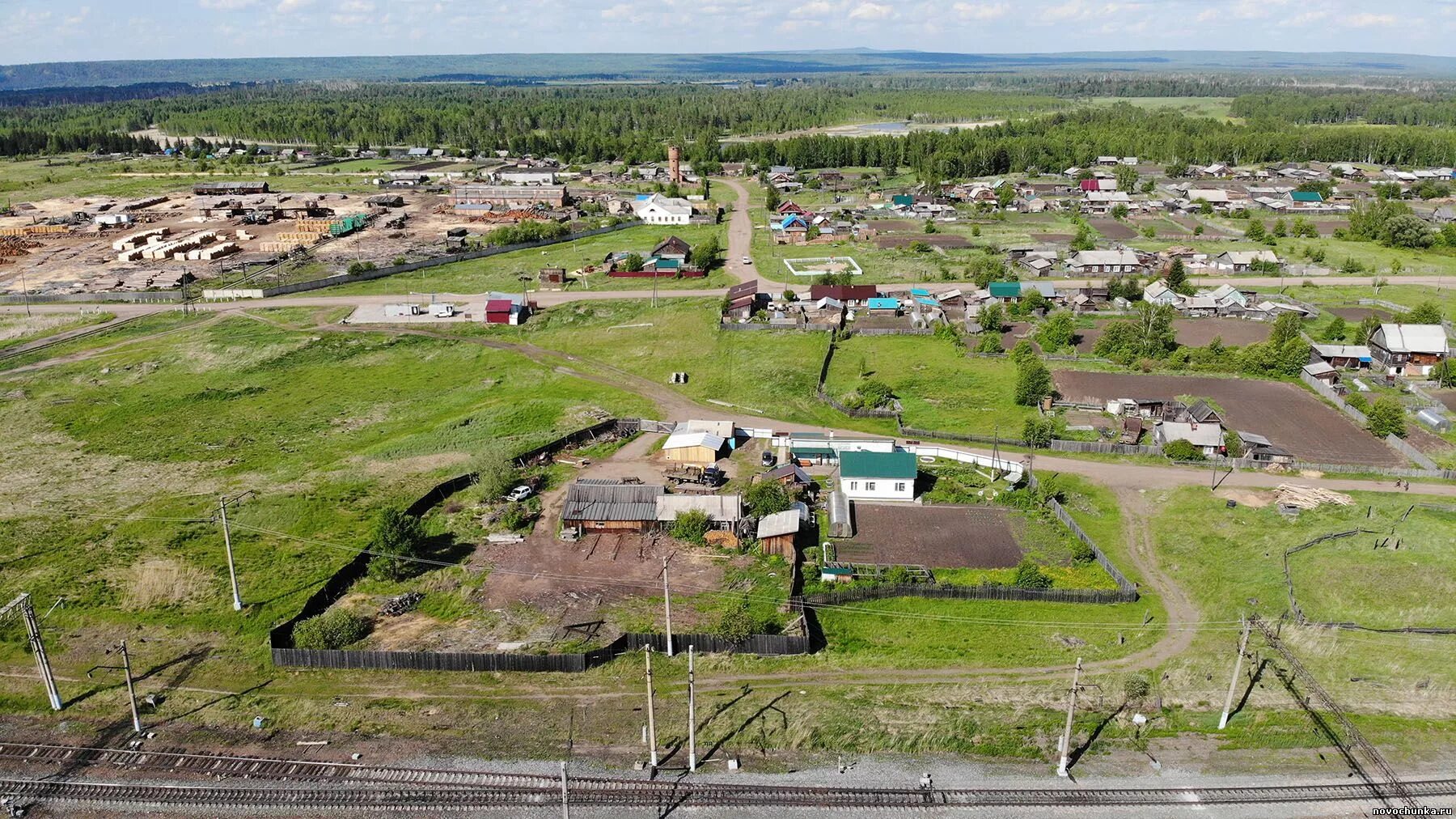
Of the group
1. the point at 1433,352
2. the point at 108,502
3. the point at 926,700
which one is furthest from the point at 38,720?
the point at 1433,352

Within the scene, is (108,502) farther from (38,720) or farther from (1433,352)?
(1433,352)

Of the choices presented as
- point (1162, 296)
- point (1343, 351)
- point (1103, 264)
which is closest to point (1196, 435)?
point (1343, 351)

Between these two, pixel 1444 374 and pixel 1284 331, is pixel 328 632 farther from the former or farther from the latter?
pixel 1444 374

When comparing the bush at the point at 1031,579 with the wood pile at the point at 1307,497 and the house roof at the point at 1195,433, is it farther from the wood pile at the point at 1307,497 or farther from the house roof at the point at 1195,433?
the house roof at the point at 1195,433

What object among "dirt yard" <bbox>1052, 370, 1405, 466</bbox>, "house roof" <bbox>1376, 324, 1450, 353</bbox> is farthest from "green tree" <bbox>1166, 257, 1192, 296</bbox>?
"dirt yard" <bbox>1052, 370, 1405, 466</bbox>

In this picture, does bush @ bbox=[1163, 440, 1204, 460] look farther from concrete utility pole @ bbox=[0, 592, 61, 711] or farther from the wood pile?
concrete utility pole @ bbox=[0, 592, 61, 711]

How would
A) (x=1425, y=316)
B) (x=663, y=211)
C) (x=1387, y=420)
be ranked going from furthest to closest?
(x=663, y=211) → (x=1425, y=316) → (x=1387, y=420)

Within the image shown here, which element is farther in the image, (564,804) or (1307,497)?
(1307,497)
